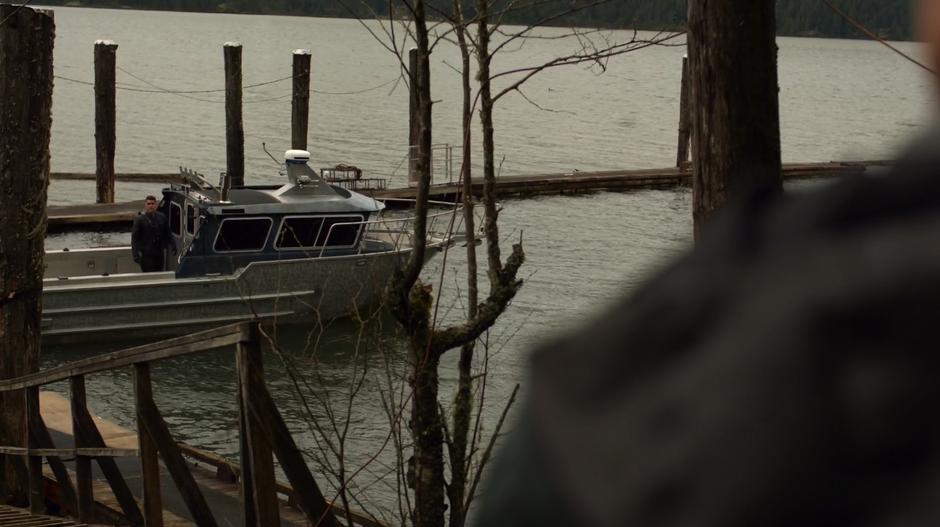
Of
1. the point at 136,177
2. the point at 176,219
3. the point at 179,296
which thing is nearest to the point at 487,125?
Result: the point at 179,296

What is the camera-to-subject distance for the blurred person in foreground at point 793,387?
395 millimetres

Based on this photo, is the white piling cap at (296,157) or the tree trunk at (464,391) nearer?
the tree trunk at (464,391)

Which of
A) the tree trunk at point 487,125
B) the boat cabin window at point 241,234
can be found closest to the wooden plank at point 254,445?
the tree trunk at point 487,125

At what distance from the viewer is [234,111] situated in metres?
31.1

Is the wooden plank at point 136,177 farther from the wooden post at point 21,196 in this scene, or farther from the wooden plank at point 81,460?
the wooden plank at point 81,460

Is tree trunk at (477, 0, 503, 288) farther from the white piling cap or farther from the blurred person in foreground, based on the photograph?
the white piling cap

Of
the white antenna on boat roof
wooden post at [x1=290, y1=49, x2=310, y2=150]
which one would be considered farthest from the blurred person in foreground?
wooden post at [x1=290, y1=49, x2=310, y2=150]

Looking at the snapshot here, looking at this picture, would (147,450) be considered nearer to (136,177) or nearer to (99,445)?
(99,445)

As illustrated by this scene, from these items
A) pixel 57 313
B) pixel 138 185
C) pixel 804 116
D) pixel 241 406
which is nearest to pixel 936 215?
pixel 241 406

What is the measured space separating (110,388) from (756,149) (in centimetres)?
1385

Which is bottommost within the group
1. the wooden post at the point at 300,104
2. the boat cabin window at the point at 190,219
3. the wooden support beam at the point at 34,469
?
the wooden support beam at the point at 34,469

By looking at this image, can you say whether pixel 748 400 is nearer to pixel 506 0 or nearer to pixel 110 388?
pixel 506 0

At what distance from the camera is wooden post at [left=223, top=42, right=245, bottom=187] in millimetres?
30734

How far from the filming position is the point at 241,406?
4.76 metres
